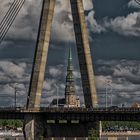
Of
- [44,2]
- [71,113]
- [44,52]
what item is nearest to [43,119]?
[71,113]

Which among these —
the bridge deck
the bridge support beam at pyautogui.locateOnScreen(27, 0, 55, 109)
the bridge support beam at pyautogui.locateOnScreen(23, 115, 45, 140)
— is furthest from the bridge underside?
the bridge support beam at pyautogui.locateOnScreen(27, 0, 55, 109)

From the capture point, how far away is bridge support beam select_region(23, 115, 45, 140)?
408ft

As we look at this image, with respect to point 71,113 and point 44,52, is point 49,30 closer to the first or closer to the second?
point 44,52

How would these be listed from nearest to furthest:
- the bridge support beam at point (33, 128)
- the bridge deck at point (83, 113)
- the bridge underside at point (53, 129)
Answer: the bridge deck at point (83, 113), the bridge support beam at point (33, 128), the bridge underside at point (53, 129)

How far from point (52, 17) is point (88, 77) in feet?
46.6

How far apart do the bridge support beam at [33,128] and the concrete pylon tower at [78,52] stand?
8.87 feet

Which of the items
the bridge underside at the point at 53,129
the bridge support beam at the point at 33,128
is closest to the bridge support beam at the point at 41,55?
the bridge support beam at the point at 33,128

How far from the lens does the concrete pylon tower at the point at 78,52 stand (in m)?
122

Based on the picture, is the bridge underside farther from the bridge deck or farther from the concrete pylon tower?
the concrete pylon tower

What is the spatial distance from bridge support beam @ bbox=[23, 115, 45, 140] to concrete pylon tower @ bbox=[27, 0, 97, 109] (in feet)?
8.87

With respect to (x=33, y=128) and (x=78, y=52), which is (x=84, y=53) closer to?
(x=78, y=52)

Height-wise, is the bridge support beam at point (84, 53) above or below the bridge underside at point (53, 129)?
above

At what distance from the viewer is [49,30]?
414 feet

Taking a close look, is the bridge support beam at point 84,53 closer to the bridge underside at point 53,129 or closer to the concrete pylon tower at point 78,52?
the concrete pylon tower at point 78,52
